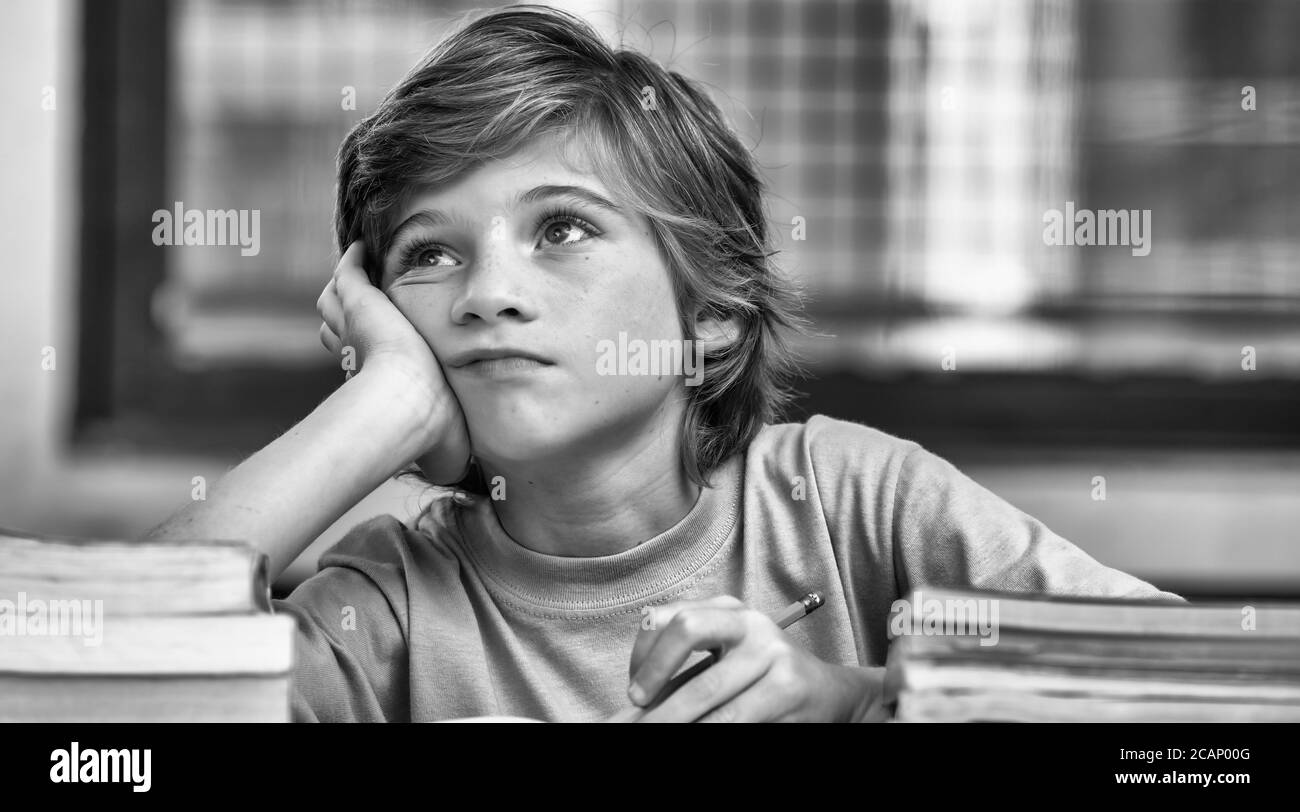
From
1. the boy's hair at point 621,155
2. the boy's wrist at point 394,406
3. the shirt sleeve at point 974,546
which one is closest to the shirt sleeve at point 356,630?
the boy's wrist at point 394,406

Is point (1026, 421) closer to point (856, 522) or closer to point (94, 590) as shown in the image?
point (856, 522)

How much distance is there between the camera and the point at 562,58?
989 mm

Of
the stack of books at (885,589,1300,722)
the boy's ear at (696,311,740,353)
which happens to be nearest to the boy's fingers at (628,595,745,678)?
the stack of books at (885,589,1300,722)

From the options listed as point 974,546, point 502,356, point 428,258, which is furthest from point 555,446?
point 974,546

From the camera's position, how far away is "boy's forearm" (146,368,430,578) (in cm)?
77

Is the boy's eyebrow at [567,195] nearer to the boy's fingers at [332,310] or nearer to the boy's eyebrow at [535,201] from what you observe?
the boy's eyebrow at [535,201]

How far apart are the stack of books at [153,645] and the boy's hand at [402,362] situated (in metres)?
0.33

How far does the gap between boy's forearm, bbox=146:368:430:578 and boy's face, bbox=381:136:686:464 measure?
56mm

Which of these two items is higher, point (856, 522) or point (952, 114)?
point (952, 114)

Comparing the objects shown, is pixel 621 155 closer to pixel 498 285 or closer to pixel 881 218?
pixel 498 285

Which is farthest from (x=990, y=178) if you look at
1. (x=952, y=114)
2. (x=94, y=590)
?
(x=94, y=590)

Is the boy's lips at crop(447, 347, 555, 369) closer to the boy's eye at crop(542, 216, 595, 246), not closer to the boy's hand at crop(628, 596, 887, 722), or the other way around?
the boy's eye at crop(542, 216, 595, 246)

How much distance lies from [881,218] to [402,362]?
1.81 m
